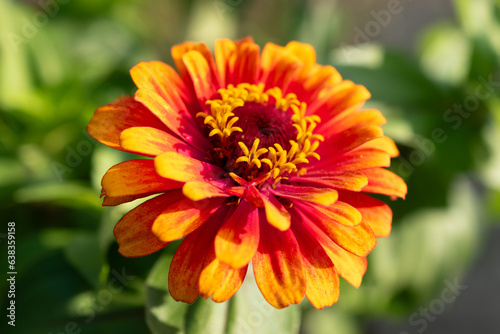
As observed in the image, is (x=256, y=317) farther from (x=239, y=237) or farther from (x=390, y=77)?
(x=390, y=77)

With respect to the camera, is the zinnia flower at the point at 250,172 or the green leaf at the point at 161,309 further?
the green leaf at the point at 161,309

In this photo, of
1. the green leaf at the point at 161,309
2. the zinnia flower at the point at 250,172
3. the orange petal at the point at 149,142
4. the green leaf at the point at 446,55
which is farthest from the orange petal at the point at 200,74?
the green leaf at the point at 446,55

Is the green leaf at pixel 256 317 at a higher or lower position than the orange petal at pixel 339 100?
lower

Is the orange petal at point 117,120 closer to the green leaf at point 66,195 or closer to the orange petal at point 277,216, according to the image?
the orange petal at point 277,216

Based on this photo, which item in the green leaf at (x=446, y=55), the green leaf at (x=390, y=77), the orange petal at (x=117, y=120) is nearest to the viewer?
the orange petal at (x=117, y=120)

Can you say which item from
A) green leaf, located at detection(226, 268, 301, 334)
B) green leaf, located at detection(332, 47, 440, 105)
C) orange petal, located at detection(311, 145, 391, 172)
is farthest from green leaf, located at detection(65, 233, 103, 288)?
green leaf, located at detection(332, 47, 440, 105)

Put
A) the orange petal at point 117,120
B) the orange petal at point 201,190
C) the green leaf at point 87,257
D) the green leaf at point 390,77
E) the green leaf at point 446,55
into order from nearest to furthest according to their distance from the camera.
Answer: the orange petal at point 201,190
the orange petal at point 117,120
the green leaf at point 87,257
the green leaf at point 390,77
the green leaf at point 446,55

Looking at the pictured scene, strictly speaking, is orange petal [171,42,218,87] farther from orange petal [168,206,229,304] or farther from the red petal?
orange petal [168,206,229,304]

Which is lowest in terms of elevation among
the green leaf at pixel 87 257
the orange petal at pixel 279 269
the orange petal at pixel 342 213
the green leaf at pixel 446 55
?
the green leaf at pixel 87 257
